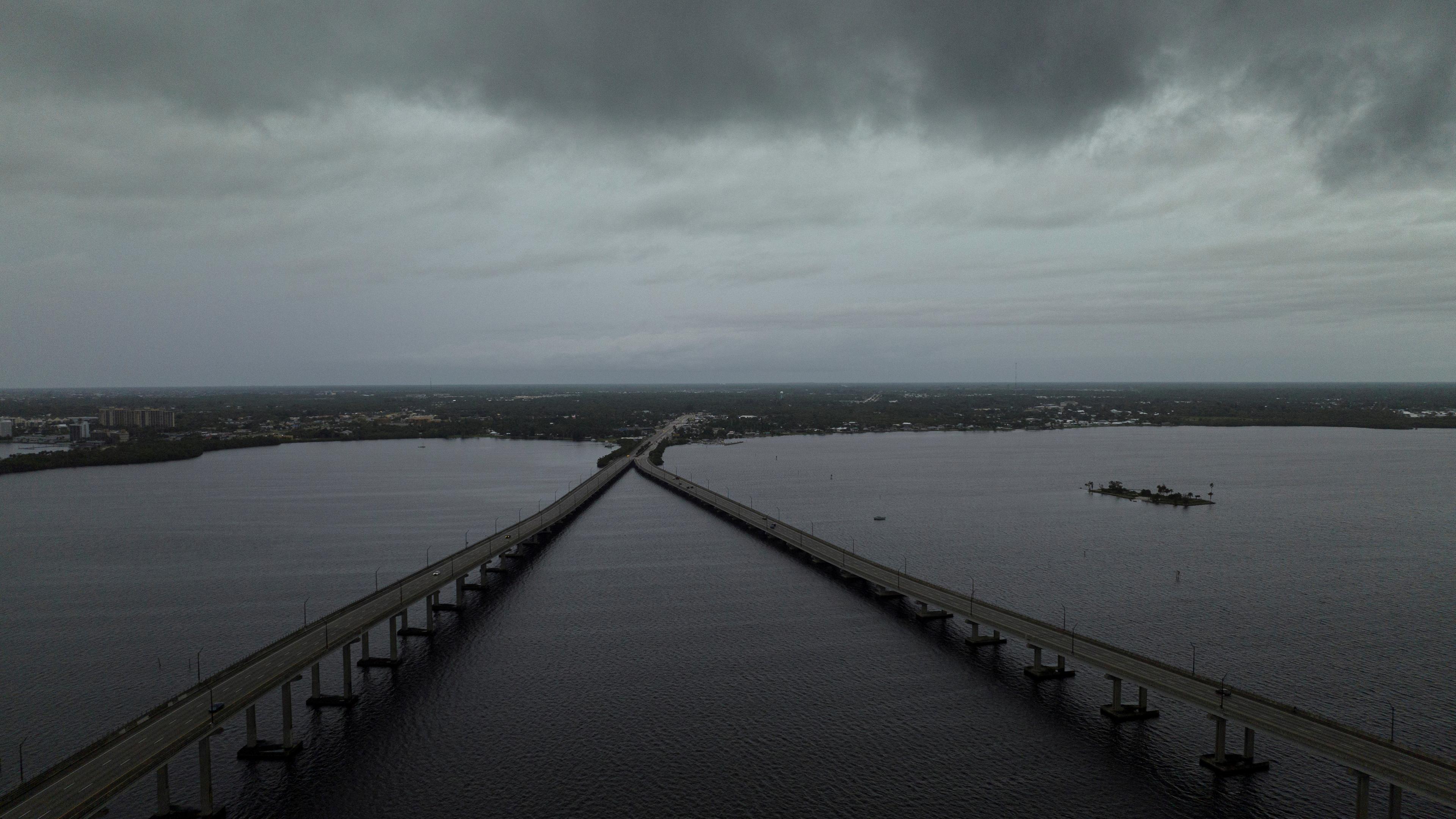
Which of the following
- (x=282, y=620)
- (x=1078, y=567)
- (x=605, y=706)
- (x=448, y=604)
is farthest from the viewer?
(x=1078, y=567)

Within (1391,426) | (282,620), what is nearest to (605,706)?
(282,620)

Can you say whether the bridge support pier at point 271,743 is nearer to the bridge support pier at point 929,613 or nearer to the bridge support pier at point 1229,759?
the bridge support pier at point 929,613

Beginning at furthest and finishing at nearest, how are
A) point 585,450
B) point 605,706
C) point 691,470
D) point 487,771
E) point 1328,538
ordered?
point 585,450
point 691,470
point 1328,538
point 605,706
point 487,771

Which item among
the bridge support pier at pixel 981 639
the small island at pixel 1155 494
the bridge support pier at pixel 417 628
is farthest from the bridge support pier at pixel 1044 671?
the small island at pixel 1155 494

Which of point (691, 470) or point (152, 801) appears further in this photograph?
point (691, 470)

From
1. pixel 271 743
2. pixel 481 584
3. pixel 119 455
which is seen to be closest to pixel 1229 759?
pixel 271 743

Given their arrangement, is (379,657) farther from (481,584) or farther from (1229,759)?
(1229,759)

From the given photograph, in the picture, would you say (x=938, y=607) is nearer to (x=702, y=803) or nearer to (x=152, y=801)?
(x=702, y=803)
